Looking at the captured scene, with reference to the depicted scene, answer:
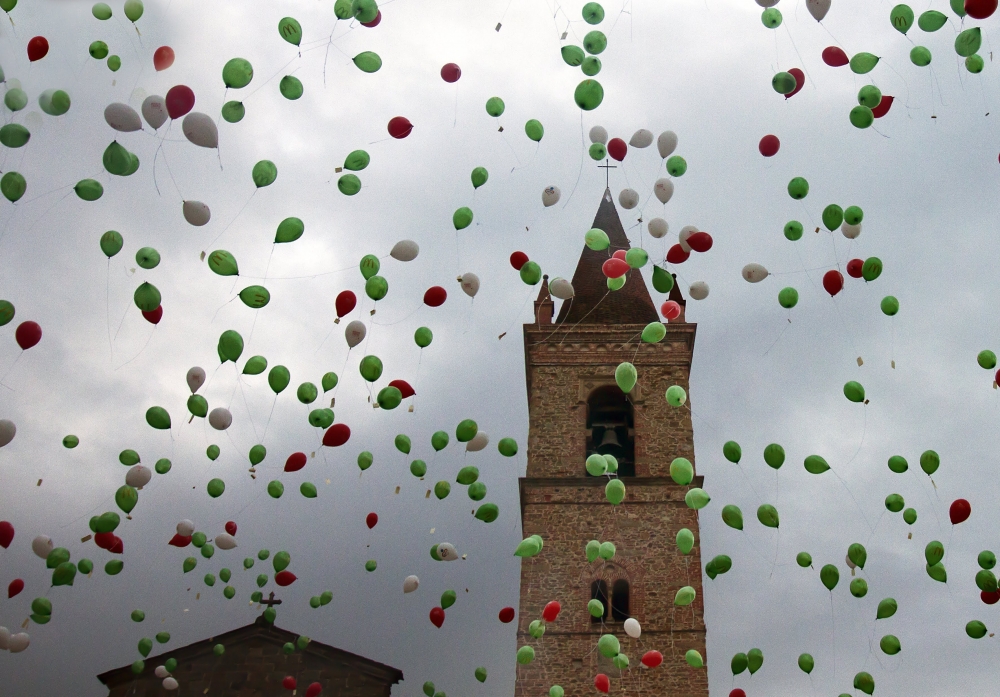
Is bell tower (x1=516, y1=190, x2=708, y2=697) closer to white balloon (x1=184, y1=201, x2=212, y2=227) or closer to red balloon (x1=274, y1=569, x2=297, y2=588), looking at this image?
red balloon (x1=274, y1=569, x2=297, y2=588)

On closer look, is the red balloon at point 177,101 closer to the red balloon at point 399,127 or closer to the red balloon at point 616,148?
the red balloon at point 399,127

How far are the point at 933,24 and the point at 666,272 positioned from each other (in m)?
2.91

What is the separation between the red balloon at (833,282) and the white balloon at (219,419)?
222 inches

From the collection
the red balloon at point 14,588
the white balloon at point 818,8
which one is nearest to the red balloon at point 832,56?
the white balloon at point 818,8

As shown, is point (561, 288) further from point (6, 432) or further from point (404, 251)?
point (6, 432)

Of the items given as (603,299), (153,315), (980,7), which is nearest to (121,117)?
(153,315)

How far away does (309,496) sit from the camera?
9.36 meters

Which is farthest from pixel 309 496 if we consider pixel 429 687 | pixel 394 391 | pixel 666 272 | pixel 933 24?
pixel 933 24

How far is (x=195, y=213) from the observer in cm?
730

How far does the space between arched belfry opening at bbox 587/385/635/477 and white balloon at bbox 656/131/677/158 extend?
7221 mm

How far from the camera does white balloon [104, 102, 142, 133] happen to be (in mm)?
6625

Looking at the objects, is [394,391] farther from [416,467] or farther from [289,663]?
[289,663]

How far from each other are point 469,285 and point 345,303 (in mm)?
1363

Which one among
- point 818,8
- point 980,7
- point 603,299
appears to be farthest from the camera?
point 603,299
